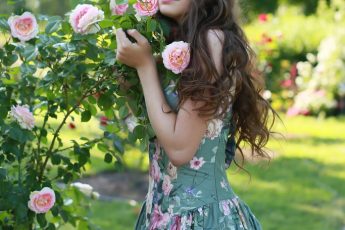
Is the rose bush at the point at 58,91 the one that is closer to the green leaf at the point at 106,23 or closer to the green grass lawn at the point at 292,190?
the green leaf at the point at 106,23

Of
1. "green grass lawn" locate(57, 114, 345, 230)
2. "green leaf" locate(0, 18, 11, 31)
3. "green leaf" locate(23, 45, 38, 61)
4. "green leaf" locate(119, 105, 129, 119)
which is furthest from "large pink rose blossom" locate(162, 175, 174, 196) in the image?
"green grass lawn" locate(57, 114, 345, 230)

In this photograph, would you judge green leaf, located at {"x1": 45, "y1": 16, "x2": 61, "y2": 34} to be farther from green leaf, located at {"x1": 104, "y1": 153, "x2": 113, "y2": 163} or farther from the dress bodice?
green leaf, located at {"x1": 104, "y1": 153, "x2": 113, "y2": 163}

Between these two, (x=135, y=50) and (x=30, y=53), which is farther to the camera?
(x=30, y=53)

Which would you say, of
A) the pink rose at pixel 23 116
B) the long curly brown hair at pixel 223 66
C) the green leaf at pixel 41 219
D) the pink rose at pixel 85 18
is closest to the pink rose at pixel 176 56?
the long curly brown hair at pixel 223 66

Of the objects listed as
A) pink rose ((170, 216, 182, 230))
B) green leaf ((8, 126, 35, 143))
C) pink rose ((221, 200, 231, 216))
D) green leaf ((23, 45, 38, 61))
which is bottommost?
pink rose ((170, 216, 182, 230))

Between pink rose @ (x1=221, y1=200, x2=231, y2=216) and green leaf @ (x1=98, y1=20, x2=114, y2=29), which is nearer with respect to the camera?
green leaf @ (x1=98, y1=20, x2=114, y2=29)

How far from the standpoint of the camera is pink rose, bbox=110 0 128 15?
2490mm

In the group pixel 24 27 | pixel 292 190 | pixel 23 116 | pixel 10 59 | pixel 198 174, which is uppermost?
pixel 24 27

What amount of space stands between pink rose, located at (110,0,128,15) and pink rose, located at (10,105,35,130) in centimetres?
47

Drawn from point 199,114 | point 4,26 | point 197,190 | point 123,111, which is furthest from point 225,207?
point 4,26

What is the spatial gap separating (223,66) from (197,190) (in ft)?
1.31

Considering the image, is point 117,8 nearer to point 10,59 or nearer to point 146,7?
point 146,7

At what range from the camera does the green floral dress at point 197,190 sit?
250cm

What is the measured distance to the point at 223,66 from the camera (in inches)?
95.2
